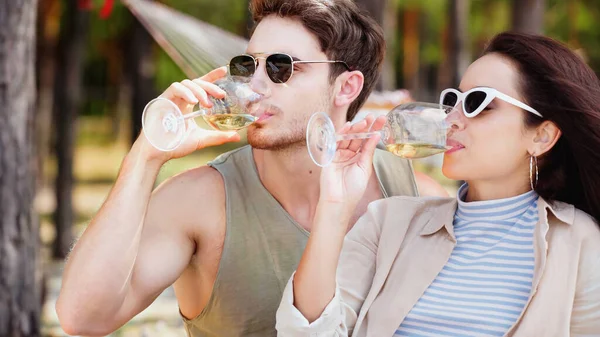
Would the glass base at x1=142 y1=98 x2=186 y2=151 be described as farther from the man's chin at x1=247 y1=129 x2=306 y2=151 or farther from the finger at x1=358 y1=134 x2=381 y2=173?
the finger at x1=358 y1=134 x2=381 y2=173

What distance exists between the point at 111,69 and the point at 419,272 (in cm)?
2114

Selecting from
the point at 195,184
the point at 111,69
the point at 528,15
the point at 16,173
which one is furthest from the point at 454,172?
the point at 111,69

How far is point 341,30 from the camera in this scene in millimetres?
2746

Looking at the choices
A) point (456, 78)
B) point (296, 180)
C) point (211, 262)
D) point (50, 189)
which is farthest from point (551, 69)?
point (50, 189)

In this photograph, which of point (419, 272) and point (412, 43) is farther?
point (412, 43)

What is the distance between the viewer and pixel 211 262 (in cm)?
257

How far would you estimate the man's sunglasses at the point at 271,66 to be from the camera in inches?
95.8

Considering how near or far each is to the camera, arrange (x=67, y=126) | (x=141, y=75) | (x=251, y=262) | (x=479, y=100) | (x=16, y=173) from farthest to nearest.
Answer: (x=141, y=75) → (x=67, y=126) → (x=16, y=173) → (x=251, y=262) → (x=479, y=100)

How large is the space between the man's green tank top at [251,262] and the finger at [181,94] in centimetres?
46

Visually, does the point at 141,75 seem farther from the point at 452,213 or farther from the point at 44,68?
the point at 452,213

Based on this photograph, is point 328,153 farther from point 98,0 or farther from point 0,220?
point 98,0

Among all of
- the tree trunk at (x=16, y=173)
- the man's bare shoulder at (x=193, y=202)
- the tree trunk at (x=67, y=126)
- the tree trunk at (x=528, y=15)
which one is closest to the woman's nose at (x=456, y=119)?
the man's bare shoulder at (x=193, y=202)

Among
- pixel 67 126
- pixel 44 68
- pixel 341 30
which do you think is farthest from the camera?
pixel 44 68

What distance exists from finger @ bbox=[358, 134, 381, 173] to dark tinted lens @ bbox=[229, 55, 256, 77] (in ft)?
1.43
